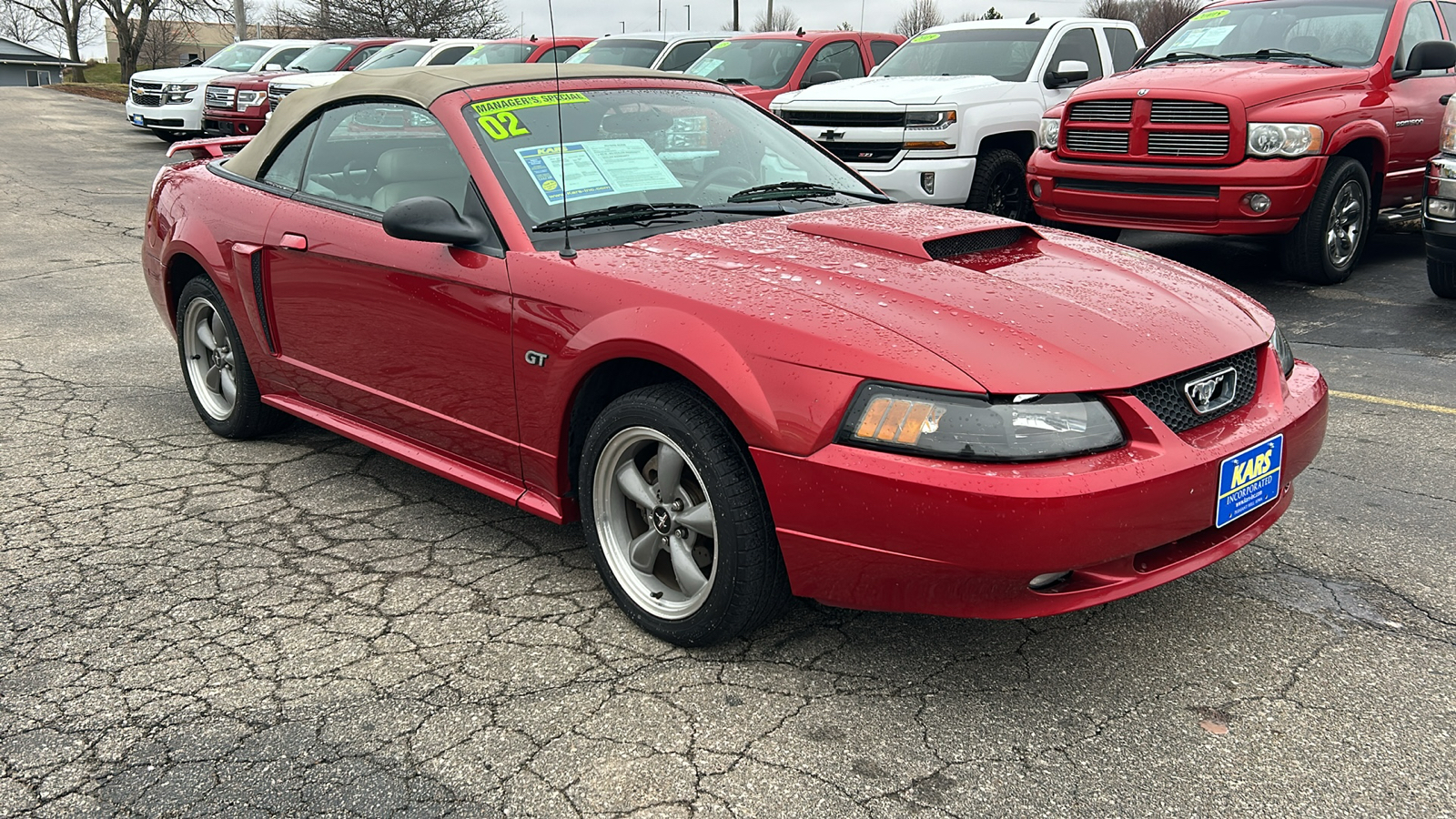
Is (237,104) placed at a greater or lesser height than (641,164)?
greater

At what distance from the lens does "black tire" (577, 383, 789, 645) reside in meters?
2.93

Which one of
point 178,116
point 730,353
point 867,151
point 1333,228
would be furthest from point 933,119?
point 178,116

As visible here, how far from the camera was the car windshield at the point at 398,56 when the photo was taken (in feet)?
58.0

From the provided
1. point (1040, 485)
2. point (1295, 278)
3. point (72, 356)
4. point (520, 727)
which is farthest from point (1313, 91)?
point (72, 356)

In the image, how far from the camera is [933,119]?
8.99m

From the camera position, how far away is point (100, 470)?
460 cm

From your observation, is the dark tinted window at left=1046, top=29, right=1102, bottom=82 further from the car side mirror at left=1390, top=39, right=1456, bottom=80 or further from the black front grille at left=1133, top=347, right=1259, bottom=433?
the black front grille at left=1133, top=347, right=1259, bottom=433

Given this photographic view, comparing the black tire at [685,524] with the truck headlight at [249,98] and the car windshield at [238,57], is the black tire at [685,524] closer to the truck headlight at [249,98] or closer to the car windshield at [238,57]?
the truck headlight at [249,98]

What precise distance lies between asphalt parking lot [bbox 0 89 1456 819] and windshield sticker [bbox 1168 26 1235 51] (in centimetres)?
476

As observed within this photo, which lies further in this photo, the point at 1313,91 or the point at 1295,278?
the point at 1295,278

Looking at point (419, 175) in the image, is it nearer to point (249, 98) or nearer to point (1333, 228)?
point (1333, 228)

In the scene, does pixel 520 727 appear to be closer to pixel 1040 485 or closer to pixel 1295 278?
pixel 1040 485

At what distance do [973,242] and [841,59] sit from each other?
32.6 ft

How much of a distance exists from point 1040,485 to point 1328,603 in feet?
4.53
